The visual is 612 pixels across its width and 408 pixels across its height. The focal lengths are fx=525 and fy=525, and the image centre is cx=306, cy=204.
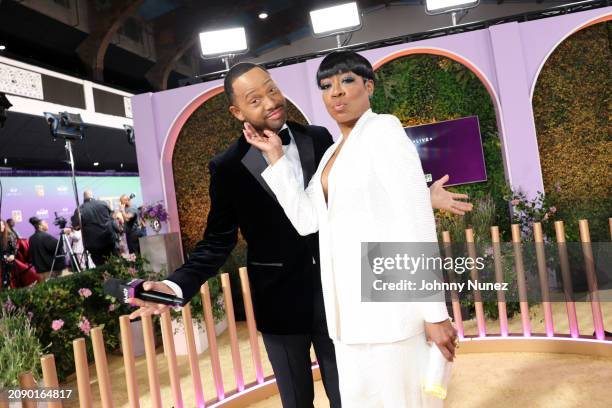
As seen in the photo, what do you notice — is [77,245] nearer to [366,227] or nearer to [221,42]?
[221,42]

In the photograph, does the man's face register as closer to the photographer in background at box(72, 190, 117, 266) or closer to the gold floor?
the gold floor

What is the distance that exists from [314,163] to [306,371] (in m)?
0.66

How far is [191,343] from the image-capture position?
250 centimetres

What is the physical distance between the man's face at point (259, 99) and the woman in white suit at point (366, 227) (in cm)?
14

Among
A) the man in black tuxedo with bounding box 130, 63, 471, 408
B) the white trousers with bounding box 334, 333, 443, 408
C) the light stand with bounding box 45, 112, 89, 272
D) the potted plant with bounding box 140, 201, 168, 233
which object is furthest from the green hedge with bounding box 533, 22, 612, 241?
the light stand with bounding box 45, 112, 89, 272

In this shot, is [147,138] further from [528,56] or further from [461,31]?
[528,56]

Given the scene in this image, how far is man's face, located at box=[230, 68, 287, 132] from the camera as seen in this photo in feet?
4.93

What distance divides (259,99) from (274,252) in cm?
46

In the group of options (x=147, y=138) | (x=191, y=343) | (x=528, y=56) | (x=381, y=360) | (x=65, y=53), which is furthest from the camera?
(x=65, y=53)

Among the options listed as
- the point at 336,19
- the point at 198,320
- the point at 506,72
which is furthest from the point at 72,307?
the point at 506,72

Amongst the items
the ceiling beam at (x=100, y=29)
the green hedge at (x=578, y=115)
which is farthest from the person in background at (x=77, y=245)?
the green hedge at (x=578, y=115)

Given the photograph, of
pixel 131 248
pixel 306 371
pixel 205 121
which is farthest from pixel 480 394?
pixel 131 248

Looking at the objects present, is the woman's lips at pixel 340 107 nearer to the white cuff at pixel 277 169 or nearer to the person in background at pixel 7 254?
the white cuff at pixel 277 169

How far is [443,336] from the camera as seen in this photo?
3.94ft
